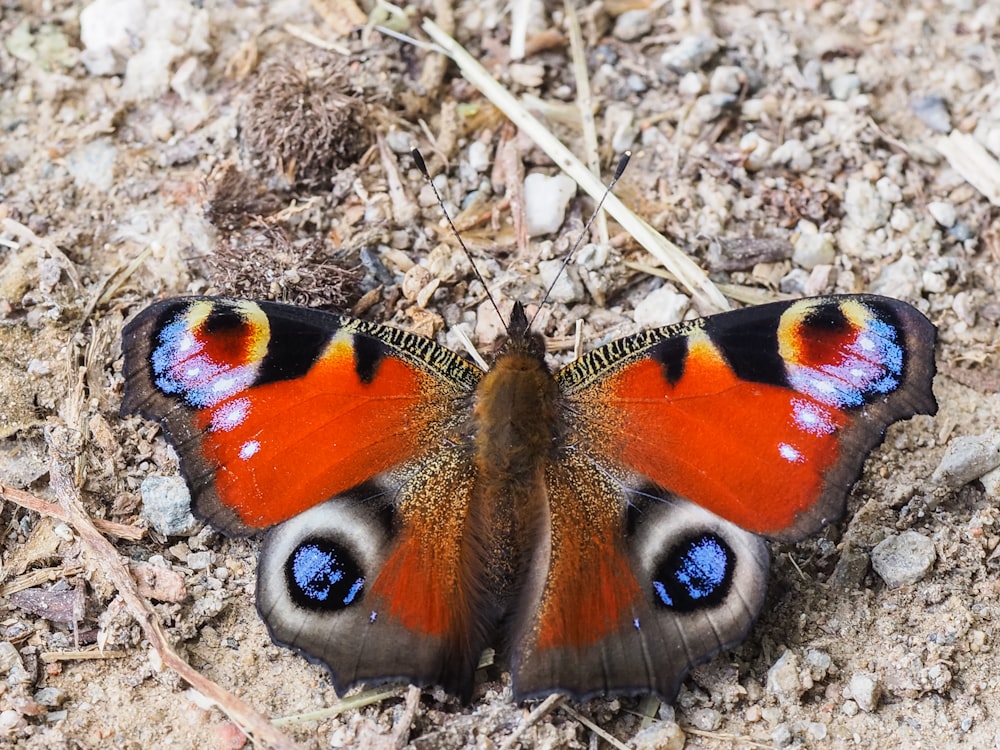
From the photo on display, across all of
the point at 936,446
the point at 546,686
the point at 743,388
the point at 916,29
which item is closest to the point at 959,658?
the point at 936,446

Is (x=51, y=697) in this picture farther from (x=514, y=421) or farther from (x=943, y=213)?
(x=943, y=213)

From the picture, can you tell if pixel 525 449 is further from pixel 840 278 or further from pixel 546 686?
pixel 840 278

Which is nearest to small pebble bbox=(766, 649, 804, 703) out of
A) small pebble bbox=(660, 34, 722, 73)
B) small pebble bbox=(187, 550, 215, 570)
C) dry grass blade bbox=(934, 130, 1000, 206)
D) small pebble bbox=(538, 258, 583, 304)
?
small pebble bbox=(538, 258, 583, 304)

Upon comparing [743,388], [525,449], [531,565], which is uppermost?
[743,388]

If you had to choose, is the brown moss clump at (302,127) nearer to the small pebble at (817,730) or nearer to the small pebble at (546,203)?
the small pebble at (546,203)

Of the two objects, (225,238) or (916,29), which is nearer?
(225,238)

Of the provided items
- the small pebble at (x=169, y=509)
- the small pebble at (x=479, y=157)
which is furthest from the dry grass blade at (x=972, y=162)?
the small pebble at (x=169, y=509)
